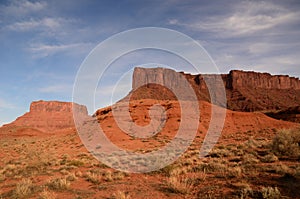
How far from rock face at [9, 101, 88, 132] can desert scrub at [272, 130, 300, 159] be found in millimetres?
112769

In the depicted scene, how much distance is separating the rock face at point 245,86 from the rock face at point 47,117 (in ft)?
130

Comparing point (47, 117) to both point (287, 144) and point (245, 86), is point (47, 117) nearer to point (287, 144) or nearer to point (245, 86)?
point (245, 86)

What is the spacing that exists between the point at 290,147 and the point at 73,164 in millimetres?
11827

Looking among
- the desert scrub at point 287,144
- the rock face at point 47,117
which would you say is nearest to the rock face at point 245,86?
the rock face at point 47,117

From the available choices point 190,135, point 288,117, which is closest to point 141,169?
point 190,135

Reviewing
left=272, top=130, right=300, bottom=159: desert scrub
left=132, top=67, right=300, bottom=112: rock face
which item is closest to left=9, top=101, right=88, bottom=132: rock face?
left=132, top=67, right=300, bottom=112: rock face

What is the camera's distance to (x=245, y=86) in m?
116

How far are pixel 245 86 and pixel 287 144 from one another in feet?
360

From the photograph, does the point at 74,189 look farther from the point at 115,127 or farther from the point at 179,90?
the point at 179,90

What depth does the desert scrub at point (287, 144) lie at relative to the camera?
1196 cm

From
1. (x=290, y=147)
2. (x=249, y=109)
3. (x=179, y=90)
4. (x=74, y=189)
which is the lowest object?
(x=74, y=189)

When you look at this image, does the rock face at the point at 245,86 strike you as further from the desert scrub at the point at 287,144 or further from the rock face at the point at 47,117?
the desert scrub at the point at 287,144

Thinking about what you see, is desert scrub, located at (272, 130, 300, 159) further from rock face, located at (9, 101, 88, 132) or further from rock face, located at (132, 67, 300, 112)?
rock face, located at (9, 101, 88, 132)

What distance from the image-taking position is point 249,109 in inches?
3420
